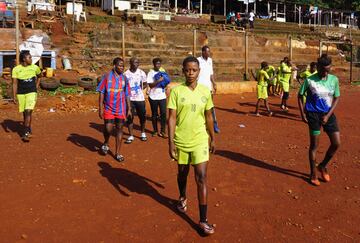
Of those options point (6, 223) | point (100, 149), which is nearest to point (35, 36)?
point (100, 149)

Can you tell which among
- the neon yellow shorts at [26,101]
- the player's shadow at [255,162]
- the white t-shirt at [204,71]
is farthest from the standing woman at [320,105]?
the neon yellow shorts at [26,101]

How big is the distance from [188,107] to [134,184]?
1.92 meters

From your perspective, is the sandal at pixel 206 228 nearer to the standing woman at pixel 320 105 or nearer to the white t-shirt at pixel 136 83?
the standing woman at pixel 320 105

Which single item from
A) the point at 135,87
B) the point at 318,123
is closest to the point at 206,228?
the point at 318,123

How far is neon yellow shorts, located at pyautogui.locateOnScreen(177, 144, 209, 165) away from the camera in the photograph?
4195 millimetres

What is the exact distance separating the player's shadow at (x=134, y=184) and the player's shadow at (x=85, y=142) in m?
1.12

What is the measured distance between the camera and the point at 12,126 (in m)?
9.33

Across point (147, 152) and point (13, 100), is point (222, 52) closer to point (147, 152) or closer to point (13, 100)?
point (13, 100)

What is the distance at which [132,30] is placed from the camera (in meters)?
21.1

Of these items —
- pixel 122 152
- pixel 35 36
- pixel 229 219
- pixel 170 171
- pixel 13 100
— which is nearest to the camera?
pixel 229 219

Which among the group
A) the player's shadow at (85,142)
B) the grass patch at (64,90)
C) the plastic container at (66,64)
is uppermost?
the plastic container at (66,64)

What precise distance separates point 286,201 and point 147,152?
10.00 feet

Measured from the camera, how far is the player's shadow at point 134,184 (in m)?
5.01

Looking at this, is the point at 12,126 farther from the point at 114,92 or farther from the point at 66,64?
the point at 66,64
